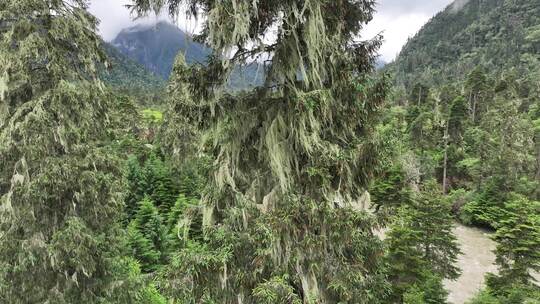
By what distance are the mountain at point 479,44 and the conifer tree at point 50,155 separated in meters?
122

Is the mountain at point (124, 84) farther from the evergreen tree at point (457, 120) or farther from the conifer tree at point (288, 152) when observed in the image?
the evergreen tree at point (457, 120)

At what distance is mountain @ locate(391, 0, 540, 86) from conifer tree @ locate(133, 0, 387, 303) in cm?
12371

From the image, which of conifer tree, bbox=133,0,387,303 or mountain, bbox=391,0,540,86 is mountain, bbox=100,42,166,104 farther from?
mountain, bbox=391,0,540,86

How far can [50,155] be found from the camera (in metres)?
9.09

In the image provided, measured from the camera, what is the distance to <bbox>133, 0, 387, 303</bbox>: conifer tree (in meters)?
5.31

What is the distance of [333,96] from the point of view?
5766 mm

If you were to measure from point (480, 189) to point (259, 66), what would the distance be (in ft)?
125

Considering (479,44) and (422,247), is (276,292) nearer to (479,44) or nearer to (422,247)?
(422,247)

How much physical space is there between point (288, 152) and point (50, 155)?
20.1ft

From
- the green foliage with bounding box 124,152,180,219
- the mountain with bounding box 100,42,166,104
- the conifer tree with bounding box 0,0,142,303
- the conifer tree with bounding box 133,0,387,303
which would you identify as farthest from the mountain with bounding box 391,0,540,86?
the conifer tree with bounding box 133,0,387,303

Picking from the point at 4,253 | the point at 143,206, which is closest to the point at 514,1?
the point at 143,206

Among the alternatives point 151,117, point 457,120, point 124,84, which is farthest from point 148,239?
point 124,84

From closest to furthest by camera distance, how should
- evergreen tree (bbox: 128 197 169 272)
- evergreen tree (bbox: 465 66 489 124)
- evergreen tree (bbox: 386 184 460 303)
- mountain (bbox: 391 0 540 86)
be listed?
evergreen tree (bbox: 386 184 460 303) → evergreen tree (bbox: 128 197 169 272) → evergreen tree (bbox: 465 66 489 124) → mountain (bbox: 391 0 540 86)

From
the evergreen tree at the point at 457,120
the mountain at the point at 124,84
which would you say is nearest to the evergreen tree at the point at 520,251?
the mountain at the point at 124,84
